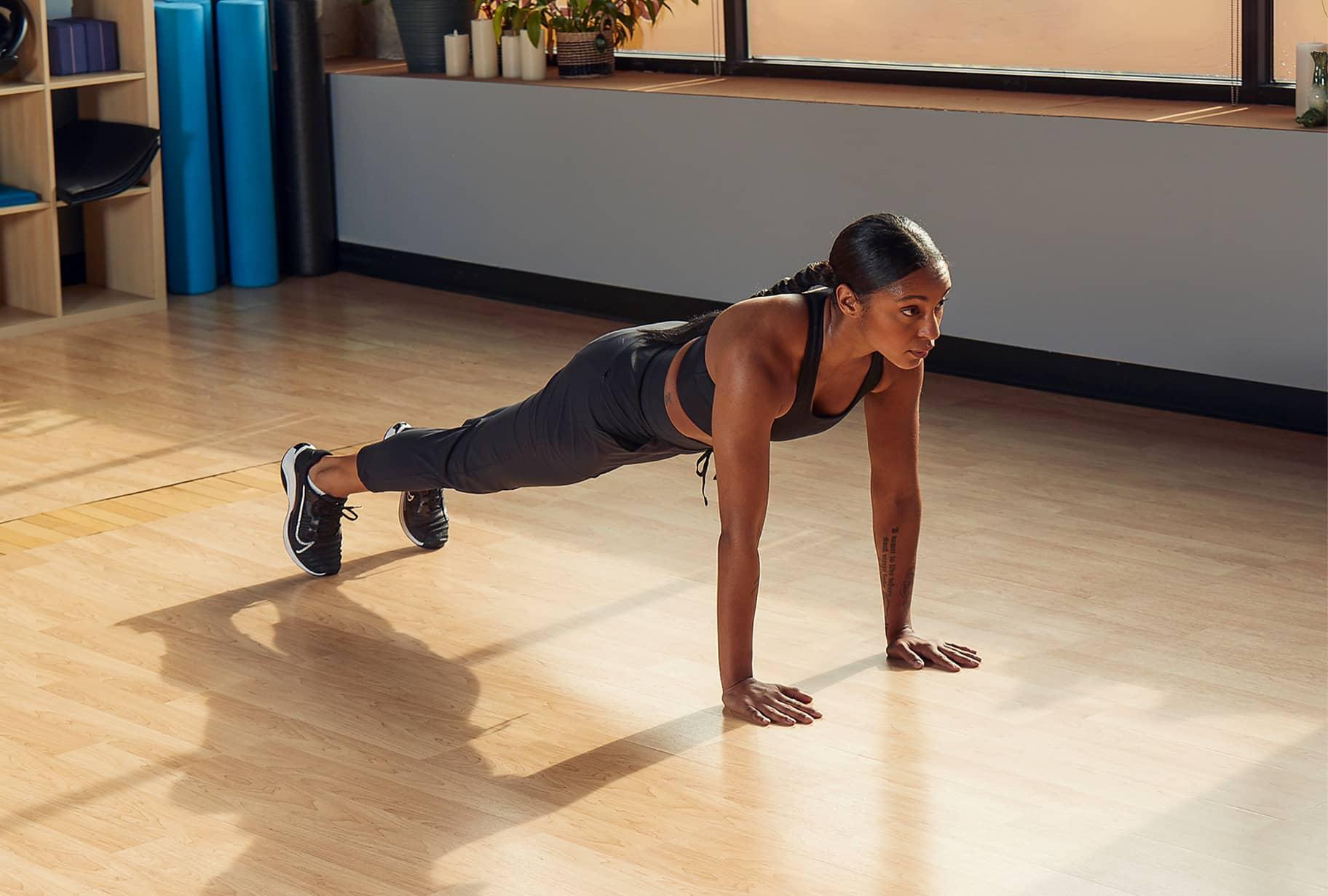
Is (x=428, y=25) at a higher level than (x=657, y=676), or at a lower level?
higher

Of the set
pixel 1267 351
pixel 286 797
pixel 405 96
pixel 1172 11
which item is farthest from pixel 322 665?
pixel 405 96

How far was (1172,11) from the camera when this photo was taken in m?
4.47

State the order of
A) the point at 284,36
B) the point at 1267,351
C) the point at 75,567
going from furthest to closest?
1. the point at 284,36
2. the point at 1267,351
3. the point at 75,567

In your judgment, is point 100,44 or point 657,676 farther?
point 100,44

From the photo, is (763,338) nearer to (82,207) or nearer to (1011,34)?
(1011,34)

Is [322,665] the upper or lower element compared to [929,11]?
lower

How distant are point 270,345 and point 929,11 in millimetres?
2128

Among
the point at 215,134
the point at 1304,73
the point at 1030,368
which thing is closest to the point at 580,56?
the point at 215,134

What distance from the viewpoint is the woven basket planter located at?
5523mm

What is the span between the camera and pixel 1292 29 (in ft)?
14.1

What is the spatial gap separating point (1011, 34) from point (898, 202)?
0.60 m

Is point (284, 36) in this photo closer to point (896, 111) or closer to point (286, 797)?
point (896, 111)

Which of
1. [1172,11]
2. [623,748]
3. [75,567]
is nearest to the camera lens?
[623,748]

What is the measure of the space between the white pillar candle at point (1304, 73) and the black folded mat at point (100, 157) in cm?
330
